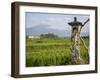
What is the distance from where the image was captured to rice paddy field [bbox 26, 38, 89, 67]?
76.9 inches

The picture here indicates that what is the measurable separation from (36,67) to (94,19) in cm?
68

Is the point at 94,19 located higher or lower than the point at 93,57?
higher

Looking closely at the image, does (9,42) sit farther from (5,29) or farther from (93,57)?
(93,57)

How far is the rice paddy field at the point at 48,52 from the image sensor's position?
1.95 m

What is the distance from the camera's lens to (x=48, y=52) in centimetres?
202

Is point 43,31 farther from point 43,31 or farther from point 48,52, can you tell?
point 48,52

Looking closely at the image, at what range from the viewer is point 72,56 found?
6.91 feet

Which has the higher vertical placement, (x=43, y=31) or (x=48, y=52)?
(x=43, y=31)

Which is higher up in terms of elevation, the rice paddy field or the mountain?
the mountain

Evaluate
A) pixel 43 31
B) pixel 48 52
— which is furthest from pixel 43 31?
pixel 48 52

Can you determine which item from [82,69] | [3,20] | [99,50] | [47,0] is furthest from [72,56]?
[3,20]

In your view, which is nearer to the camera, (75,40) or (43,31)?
(43,31)

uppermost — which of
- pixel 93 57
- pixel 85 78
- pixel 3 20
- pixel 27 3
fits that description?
pixel 27 3

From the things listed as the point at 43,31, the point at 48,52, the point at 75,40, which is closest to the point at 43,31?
the point at 43,31
